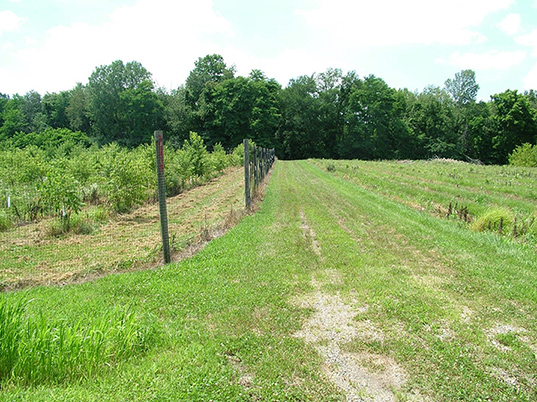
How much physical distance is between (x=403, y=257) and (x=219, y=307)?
3.95 m

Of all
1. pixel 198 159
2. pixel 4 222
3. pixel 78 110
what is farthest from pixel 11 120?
pixel 4 222

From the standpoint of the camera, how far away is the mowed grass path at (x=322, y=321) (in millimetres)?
2928

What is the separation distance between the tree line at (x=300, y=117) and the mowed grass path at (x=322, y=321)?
5344 cm

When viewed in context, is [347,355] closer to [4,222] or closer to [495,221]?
[495,221]

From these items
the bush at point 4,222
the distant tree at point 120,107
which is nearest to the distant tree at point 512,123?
the distant tree at point 120,107

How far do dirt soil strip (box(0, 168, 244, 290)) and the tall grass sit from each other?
2.48 metres

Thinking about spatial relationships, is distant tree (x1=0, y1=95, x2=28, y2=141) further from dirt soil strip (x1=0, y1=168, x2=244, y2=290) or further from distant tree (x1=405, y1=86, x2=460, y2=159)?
distant tree (x1=405, y1=86, x2=460, y2=159)

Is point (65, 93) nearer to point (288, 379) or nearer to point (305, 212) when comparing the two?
point (305, 212)

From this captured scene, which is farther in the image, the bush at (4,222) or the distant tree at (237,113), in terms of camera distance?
the distant tree at (237,113)

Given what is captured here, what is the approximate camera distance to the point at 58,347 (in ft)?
9.89

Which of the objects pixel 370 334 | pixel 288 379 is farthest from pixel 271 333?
pixel 370 334

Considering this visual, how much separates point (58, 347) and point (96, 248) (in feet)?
16.1

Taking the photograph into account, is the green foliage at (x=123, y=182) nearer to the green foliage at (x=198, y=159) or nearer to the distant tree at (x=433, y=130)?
the green foliage at (x=198, y=159)

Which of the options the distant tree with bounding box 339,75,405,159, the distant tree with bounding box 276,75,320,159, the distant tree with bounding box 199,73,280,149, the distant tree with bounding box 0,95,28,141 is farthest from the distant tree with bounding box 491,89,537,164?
the distant tree with bounding box 0,95,28,141
